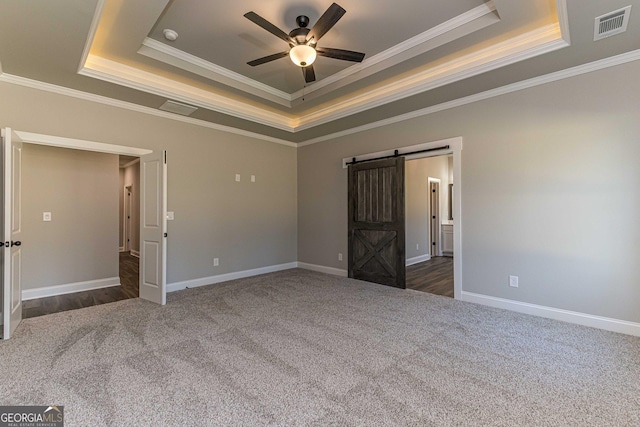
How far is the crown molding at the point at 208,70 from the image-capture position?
3369 millimetres

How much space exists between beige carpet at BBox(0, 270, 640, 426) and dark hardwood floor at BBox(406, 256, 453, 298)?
949mm

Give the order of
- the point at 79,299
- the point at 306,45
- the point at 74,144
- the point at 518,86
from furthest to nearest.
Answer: the point at 79,299 → the point at 74,144 → the point at 518,86 → the point at 306,45

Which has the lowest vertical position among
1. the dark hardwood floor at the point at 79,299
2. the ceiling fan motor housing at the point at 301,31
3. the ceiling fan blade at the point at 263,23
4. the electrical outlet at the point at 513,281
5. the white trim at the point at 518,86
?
the dark hardwood floor at the point at 79,299

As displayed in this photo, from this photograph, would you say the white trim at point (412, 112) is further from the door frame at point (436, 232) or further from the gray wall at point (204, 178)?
the door frame at point (436, 232)

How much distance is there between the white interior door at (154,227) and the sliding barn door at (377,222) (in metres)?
2.99

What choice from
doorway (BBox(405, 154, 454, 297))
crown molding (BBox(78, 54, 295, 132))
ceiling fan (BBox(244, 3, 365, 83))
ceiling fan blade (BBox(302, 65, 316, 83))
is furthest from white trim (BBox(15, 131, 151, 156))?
doorway (BBox(405, 154, 454, 297))

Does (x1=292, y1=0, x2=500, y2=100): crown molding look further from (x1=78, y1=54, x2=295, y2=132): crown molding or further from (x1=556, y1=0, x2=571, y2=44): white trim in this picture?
(x1=78, y1=54, x2=295, y2=132): crown molding

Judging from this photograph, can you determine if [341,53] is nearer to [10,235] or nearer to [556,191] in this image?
[556,191]

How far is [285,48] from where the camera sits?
3562 mm

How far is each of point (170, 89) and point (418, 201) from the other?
18.0ft

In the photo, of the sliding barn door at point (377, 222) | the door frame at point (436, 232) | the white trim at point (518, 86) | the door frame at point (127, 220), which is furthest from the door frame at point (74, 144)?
the door frame at point (436, 232)

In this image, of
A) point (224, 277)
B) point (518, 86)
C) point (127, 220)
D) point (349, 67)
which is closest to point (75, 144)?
point (224, 277)

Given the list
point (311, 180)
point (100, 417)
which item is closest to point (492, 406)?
point (100, 417)

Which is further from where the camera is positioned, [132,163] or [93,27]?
[132,163]
